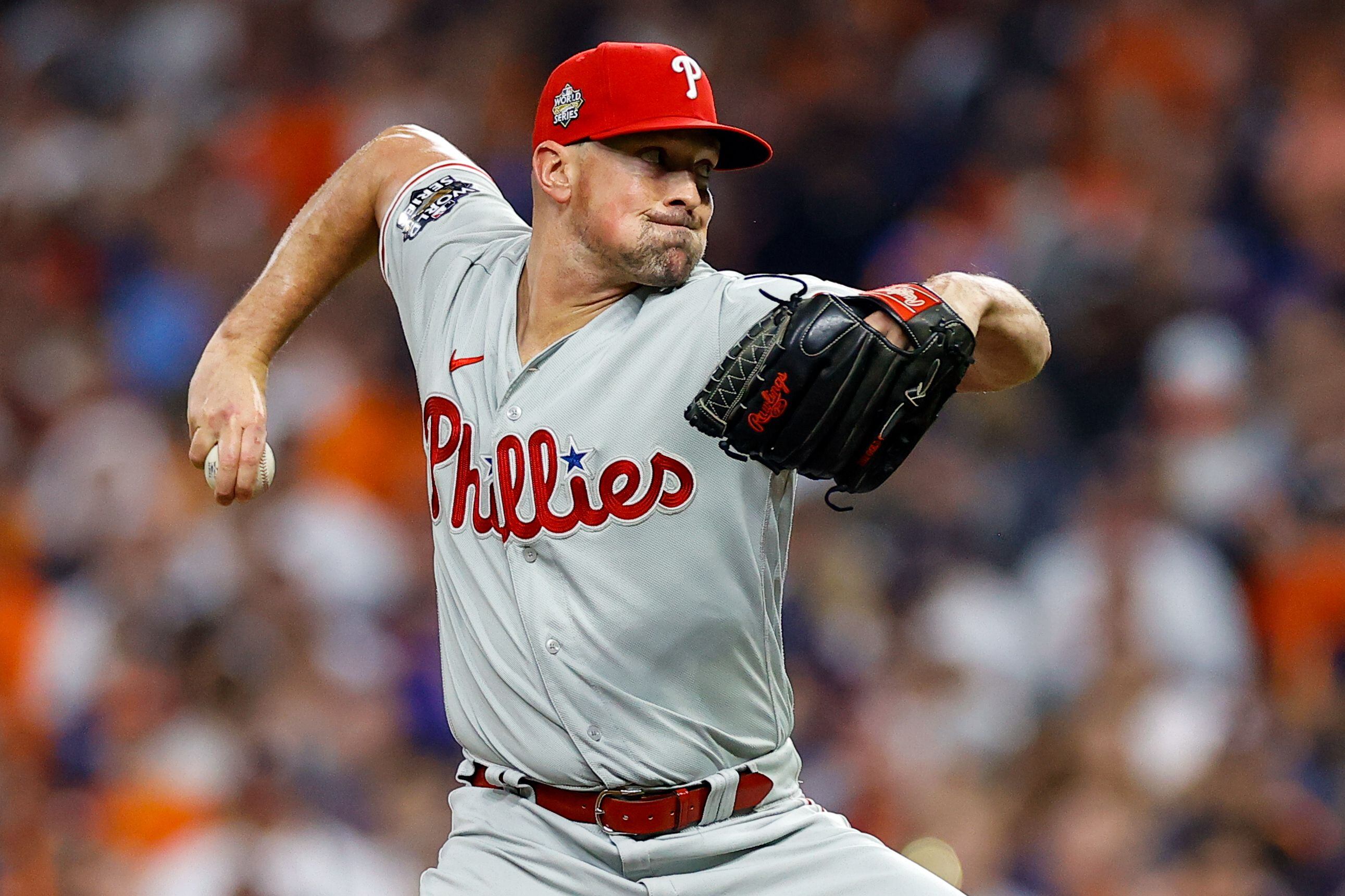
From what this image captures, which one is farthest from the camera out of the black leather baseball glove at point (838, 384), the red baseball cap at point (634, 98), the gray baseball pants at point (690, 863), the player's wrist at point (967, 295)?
the red baseball cap at point (634, 98)

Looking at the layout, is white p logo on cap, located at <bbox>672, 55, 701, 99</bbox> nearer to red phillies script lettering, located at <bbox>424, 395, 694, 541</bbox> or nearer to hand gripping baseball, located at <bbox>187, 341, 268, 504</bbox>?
red phillies script lettering, located at <bbox>424, 395, 694, 541</bbox>

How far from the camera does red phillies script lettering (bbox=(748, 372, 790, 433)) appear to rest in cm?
213

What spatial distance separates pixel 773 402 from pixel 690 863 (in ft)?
2.42

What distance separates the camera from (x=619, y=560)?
240 centimetres

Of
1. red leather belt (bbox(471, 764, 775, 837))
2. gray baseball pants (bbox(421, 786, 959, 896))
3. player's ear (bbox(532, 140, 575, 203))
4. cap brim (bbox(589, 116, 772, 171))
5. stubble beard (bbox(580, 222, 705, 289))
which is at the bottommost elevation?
gray baseball pants (bbox(421, 786, 959, 896))

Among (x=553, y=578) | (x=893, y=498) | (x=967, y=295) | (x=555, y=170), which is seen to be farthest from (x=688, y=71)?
(x=893, y=498)

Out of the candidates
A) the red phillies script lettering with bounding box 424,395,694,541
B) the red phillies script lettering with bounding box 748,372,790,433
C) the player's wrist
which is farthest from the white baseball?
the player's wrist

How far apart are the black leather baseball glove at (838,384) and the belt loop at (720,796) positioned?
513 millimetres

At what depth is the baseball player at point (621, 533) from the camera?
7.80ft

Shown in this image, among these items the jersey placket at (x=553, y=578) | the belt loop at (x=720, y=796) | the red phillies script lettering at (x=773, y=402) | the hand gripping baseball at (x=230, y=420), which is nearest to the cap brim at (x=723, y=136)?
the jersey placket at (x=553, y=578)

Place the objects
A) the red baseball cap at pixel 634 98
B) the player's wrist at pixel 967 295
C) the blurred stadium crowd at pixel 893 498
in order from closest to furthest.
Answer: the player's wrist at pixel 967 295 → the red baseball cap at pixel 634 98 → the blurred stadium crowd at pixel 893 498

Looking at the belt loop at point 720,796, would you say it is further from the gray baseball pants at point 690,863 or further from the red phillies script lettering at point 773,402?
the red phillies script lettering at point 773,402

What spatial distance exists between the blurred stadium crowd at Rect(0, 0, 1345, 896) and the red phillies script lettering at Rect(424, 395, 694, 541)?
212 cm

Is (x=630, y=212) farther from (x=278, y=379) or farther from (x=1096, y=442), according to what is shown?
(x=278, y=379)
